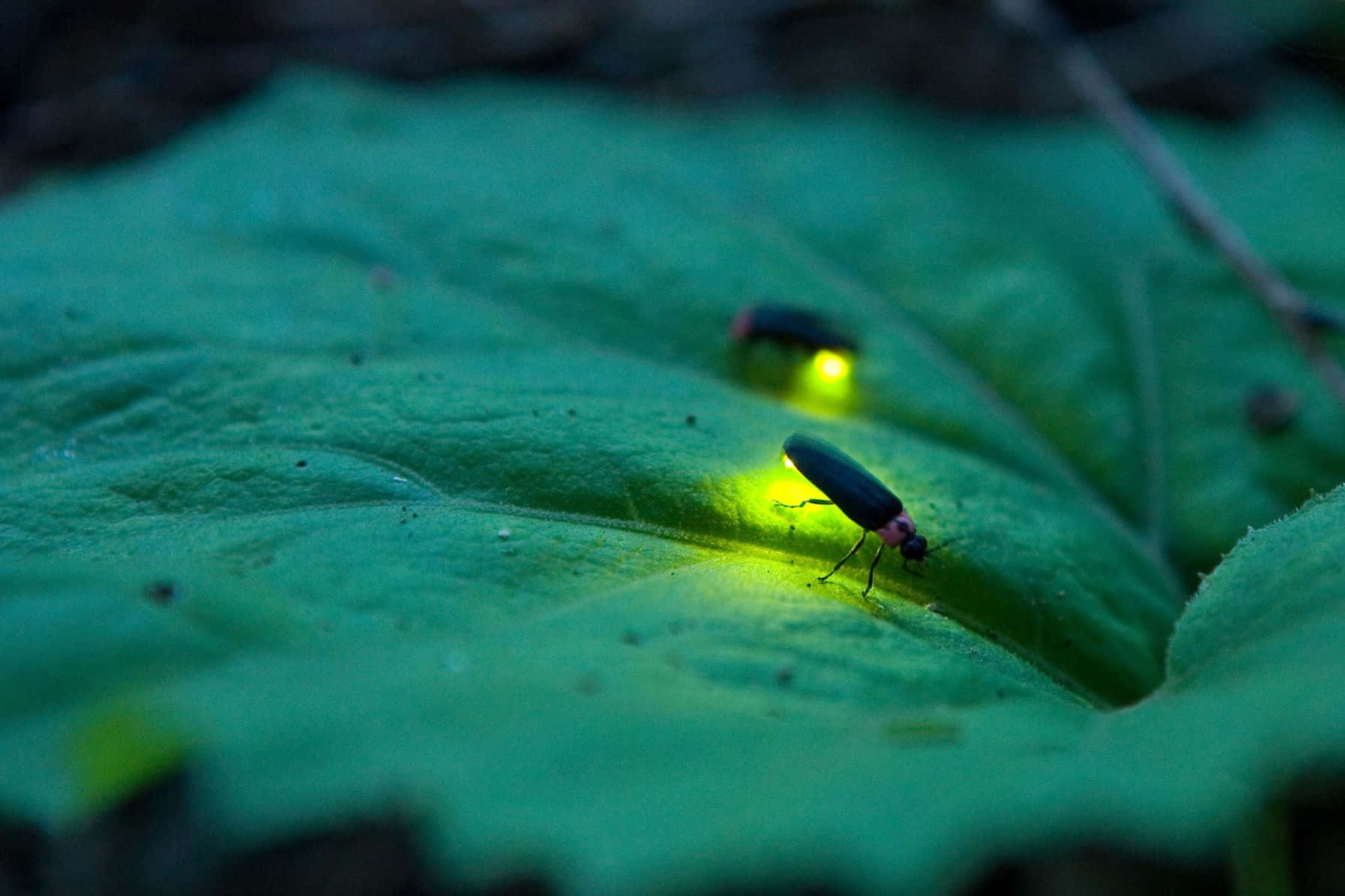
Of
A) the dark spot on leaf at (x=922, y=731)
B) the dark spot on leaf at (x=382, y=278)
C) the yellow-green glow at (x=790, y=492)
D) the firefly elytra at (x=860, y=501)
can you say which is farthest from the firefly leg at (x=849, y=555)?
the dark spot on leaf at (x=382, y=278)

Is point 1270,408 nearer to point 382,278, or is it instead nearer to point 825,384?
point 825,384

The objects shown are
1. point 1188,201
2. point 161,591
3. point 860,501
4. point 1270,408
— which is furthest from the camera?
point 1188,201

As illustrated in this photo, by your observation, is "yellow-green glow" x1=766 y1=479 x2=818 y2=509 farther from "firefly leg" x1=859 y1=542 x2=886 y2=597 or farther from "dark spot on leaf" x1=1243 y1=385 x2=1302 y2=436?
"dark spot on leaf" x1=1243 y1=385 x2=1302 y2=436

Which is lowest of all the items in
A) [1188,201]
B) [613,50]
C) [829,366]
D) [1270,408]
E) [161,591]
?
[161,591]

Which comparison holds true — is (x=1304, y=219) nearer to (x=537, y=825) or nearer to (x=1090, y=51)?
(x=1090, y=51)

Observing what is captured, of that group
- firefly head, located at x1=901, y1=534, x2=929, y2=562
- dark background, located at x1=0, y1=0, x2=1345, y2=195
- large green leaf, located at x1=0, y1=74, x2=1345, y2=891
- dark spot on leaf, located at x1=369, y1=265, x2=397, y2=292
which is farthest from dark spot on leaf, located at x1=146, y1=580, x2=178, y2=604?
dark background, located at x1=0, y1=0, x2=1345, y2=195

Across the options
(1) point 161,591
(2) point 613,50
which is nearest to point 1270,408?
(1) point 161,591
